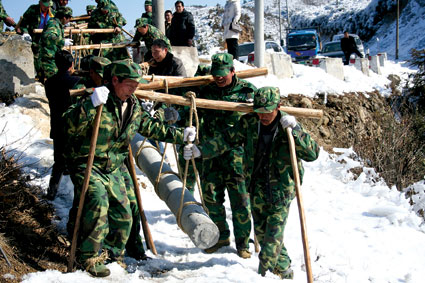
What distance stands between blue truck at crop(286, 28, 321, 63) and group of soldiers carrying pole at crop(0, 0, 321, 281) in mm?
17343

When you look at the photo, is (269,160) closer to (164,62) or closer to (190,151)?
(190,151)

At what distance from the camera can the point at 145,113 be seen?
4602 mm

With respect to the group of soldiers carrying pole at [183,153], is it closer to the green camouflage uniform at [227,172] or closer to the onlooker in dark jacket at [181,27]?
the green camouflage uniform at [227,172]

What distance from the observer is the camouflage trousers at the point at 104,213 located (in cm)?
396

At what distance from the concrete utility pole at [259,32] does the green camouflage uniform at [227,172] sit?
20.5 feet

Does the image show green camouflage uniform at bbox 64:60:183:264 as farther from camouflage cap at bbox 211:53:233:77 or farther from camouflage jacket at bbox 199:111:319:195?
camouflage cap at bbox 211:53:233:77

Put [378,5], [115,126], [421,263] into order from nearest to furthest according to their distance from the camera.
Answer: [115,126] < [421,263] < [378,5]

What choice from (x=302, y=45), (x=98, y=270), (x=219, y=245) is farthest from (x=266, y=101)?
(x=302, y=45)

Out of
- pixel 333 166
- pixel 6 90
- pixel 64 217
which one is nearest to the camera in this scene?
pixel 64 217

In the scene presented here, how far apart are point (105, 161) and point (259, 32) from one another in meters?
7.98

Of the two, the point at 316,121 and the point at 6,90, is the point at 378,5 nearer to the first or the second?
the point at 316,121

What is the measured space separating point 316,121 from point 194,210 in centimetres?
826

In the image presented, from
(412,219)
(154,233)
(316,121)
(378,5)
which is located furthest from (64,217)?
(378,5)

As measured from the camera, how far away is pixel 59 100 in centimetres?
578
